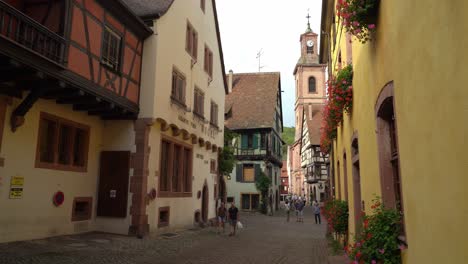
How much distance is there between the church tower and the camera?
69.8m

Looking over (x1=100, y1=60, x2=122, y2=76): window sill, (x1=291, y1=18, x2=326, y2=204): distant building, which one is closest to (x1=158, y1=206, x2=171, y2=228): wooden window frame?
(x1=100, y1=60, x2=122, y2=76): window sill

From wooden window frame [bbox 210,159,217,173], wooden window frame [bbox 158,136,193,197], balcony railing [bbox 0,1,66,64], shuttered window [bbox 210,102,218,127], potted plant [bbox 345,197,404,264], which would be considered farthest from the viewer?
wooden window frame [bbox 210,159,217,173]

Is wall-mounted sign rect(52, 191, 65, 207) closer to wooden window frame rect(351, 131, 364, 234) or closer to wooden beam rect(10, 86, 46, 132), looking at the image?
wooden beam rect(10, 86, 46, 132)

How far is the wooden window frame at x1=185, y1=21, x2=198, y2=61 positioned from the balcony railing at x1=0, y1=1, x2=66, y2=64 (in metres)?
9.07

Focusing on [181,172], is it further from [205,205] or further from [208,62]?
[208,62]

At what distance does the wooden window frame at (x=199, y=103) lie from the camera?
64.5ft

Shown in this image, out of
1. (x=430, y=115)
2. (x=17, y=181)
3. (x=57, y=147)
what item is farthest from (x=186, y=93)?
(x=430, y=115)

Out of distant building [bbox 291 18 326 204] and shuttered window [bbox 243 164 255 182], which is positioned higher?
distant building [bbox 291 18 326 204]

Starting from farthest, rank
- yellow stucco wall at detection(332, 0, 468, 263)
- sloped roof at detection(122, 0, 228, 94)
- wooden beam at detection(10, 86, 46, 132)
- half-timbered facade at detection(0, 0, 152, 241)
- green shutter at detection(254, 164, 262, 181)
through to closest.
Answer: green shutter at detection(254, 164, 262, 181)
sloped roof at detection(122, 0, 228, 94)
wooden beam at detection(10, 86, 46, 132)
half-timbered facade at detection(0, 0, 152, 241)
yellow stucco wall at detection(332, 0, 468, 263)

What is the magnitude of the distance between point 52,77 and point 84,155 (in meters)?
4.65

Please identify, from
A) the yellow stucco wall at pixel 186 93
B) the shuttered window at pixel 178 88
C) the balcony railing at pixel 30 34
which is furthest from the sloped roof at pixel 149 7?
the balcony railing at pixel 30 34

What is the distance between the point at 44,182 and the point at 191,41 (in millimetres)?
10251

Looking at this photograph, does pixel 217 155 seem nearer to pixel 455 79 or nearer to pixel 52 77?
pixel 52 77

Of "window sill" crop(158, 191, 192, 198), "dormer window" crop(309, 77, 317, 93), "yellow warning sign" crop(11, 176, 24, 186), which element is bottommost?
"window sill" crop(158, 191, 192, 198)
